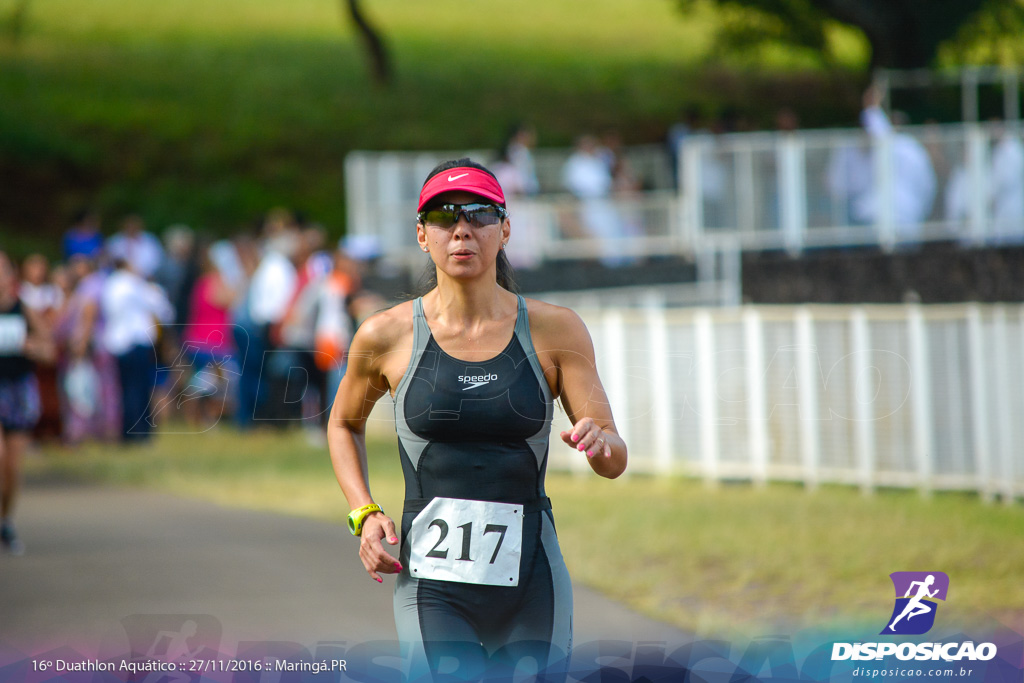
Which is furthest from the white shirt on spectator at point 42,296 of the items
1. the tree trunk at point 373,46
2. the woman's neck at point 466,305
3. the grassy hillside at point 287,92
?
the tree trunk at point 373,46

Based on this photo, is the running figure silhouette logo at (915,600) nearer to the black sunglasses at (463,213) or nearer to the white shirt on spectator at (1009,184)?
the black sunglasses at (463,213)

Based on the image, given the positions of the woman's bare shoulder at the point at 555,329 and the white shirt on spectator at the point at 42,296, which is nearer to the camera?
the woman's bare shoulder at the point at 555,329

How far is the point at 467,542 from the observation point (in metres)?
3.79

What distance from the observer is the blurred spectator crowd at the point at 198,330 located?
14539 millimetres

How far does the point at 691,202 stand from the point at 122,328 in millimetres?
7684

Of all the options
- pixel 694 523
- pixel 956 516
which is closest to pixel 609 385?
pixel 694 523

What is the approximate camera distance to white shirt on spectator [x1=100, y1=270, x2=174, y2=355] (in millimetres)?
14750

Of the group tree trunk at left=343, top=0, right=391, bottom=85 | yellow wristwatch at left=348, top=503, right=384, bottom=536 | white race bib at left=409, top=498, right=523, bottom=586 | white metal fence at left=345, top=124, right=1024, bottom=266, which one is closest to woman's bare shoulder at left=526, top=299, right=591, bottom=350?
white race bib at left=409, top=498, right=523, bottom=586

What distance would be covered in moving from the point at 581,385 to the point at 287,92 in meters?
41.5

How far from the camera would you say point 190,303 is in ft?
55.6

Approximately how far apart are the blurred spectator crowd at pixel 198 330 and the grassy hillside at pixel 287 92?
1843 cm

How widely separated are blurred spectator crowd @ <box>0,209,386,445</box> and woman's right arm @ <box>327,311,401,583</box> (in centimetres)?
949

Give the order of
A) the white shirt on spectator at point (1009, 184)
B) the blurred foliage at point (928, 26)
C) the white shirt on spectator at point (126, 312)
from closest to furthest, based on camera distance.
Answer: the white shirt on spectator at point (126, 312)
the white shirt on spectator at point (1009, 184)
the blurred foliage at point (928, 26)

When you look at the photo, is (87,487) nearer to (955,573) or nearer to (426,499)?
(955,573)
